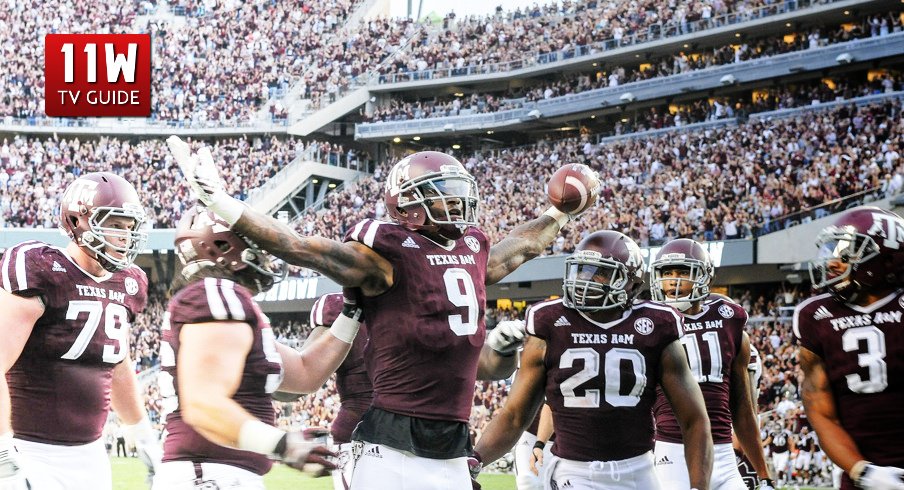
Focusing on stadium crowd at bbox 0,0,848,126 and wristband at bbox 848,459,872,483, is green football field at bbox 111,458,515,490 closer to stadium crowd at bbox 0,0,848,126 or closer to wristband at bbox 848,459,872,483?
wristband at bbox 848,459,872,483

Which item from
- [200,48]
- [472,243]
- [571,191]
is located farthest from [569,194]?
[200,48]

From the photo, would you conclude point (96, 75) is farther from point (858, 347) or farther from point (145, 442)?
point (858, 347)

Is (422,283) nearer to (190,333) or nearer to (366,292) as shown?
(366,292)

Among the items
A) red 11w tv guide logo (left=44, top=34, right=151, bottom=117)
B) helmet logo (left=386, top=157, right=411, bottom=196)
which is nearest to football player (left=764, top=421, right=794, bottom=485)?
helmet logo (left=386, top=157, right=411, bottom=196)

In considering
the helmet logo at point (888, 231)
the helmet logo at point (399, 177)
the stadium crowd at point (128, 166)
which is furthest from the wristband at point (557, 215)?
the stadium crowd at point (128, 166)

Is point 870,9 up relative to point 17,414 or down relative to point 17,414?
up

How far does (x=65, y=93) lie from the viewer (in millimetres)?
36031

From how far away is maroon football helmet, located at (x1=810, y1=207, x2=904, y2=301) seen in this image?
15.0 feet

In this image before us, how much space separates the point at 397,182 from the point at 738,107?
2639 cm

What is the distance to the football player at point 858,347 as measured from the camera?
14.7ft

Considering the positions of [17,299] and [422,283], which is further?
[17,299]

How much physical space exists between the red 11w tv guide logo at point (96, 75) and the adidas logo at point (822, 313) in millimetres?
32100

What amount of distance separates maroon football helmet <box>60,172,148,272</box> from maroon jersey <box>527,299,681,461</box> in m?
2.16

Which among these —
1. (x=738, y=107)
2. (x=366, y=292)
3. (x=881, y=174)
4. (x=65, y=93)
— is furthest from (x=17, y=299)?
(x=65, y=93)
